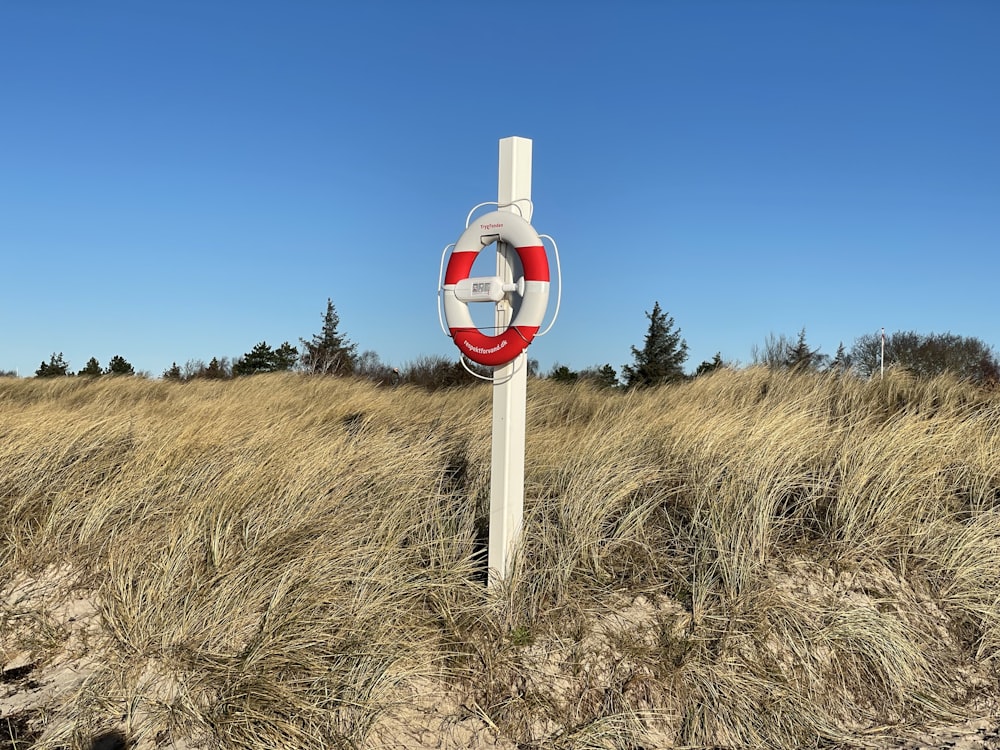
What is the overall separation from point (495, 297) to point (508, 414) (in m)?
0.56

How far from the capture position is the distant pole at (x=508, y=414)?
3408 mm

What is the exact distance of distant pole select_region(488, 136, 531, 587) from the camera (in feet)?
11.2

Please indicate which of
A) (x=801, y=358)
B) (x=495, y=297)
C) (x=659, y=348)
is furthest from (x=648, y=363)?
(x=495, y=297)

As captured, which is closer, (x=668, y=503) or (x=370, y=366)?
(x=668, y=503)

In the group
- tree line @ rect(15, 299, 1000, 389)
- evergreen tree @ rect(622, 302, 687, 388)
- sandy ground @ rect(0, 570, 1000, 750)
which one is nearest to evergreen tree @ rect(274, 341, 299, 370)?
tree line @ rect(15, 299, 1000, 389)

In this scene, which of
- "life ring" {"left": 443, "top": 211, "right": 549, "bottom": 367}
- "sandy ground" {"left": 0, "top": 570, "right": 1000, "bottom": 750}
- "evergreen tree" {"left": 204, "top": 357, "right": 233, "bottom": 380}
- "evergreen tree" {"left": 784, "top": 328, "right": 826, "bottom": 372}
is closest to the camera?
"sandy ground" {"left": 0, "top": 570, "right": 1000, "bottom": 750}

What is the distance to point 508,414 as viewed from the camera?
3.46 m

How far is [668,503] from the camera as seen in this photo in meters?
4.29

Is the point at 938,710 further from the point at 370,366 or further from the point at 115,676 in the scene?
the point at 370,366

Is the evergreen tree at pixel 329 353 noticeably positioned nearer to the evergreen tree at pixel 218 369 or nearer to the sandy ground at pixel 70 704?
the evergreen tree at pixel 218 369

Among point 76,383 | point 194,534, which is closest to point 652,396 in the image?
point 194,534

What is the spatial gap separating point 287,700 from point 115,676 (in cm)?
81

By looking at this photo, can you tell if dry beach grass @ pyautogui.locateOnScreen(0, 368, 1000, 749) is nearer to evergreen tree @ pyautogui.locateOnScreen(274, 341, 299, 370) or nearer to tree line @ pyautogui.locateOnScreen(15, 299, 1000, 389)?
tree line @ pyautogui.locateOnScreen(15, 299, 1000, 389)

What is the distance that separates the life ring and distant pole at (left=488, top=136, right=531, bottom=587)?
2.9 inches
